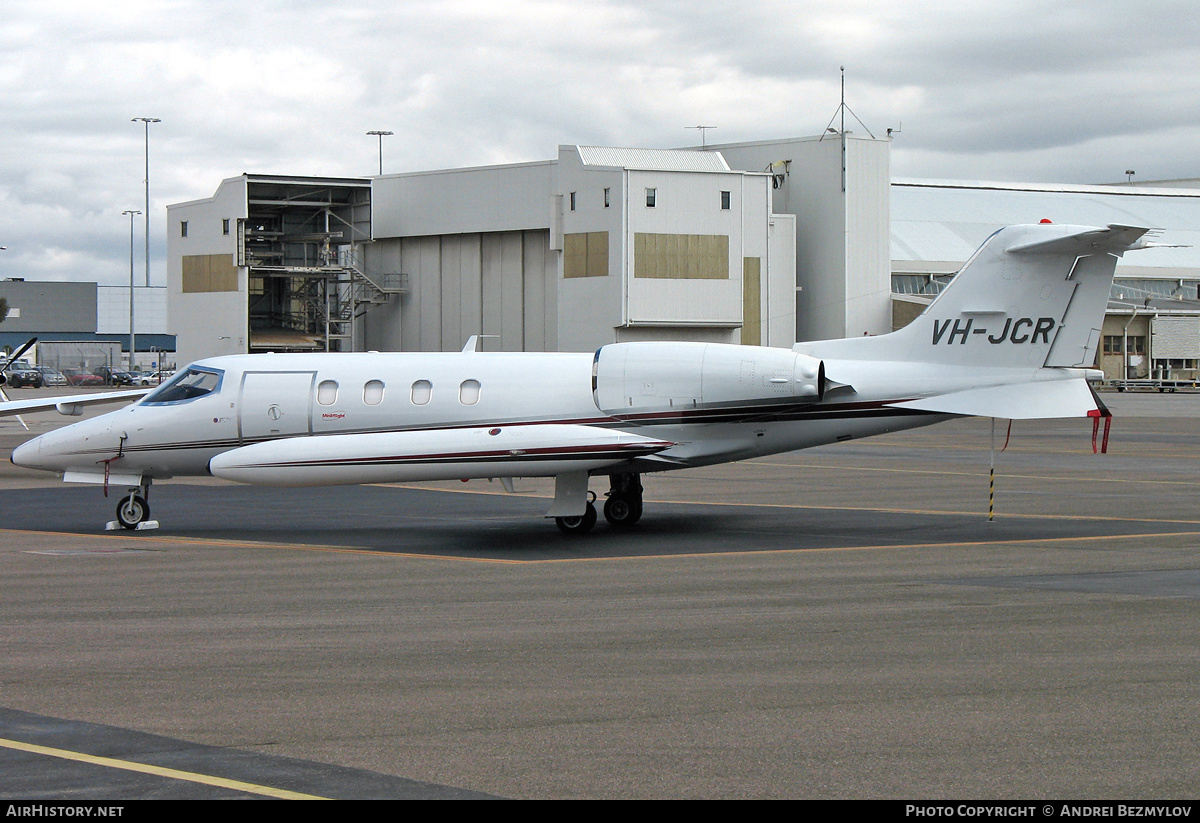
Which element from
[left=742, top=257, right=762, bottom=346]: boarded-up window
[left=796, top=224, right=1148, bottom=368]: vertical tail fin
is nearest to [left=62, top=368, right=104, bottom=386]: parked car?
[left=742, top=257, right=762, bottom=346]: boarded-up window

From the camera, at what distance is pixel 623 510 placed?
21.6m

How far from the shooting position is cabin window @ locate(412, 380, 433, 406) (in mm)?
20641

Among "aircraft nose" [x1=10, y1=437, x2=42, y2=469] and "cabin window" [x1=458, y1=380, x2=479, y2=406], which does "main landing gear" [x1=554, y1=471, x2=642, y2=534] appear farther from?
"aircraft nose" [x1=10, y1=437, x2=42, y2=469]

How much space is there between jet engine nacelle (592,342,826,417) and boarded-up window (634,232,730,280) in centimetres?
4536

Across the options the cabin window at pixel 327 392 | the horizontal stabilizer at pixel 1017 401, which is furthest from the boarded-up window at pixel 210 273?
the horizontal stabilizer at pixel 1017 401

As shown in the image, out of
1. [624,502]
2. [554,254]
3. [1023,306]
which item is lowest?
[624,502]

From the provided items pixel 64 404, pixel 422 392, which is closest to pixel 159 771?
pixel 422 392

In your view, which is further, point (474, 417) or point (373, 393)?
point (373, 393)

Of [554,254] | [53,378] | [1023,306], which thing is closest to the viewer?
[1023,306]

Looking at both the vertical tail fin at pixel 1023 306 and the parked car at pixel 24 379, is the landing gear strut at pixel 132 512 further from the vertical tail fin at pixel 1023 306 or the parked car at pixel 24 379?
the parked car at pixel 24 379

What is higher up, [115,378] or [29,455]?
[115,378]

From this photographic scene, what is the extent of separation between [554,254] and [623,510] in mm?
48802

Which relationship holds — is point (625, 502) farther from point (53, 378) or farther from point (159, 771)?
point (53, 378)

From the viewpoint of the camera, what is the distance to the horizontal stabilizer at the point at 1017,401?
63.8 feet
